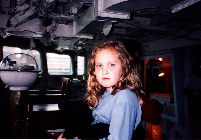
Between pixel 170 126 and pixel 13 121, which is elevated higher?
pixel 13 121

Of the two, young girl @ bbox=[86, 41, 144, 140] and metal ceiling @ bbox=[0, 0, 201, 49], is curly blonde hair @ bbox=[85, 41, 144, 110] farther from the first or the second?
metal ceiling @ bbox=[0, 0, 201, 49]

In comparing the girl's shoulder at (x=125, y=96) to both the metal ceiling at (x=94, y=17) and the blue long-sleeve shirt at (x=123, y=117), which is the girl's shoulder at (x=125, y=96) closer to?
the blue long-sleeve shirt at (x=123, y=117)

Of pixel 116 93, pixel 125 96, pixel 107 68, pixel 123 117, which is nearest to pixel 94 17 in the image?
pixel 107 68

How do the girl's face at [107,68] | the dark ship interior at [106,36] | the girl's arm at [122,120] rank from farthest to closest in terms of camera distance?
the dark ship interior at [106,36] → the girl's face at [107,68] → the girl's arm at [122,120]

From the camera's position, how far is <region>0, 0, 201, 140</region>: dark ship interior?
94.8 inches

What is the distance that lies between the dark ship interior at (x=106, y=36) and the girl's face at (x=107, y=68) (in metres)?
0.35

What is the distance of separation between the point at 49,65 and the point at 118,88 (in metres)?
6.18

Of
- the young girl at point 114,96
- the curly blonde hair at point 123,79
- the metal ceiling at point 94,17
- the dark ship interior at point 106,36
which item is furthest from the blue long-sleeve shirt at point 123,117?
the metal ceiling at point 94,17

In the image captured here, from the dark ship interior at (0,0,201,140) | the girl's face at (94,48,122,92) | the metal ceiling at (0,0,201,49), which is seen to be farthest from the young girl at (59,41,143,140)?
the metal ceiling at (0,0,201,49)

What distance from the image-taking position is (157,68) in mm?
5598

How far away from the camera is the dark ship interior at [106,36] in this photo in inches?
94.8

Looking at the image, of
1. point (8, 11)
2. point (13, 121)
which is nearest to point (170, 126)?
point (13, 121)

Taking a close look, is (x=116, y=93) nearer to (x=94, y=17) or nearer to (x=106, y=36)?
(x=94, y=17)

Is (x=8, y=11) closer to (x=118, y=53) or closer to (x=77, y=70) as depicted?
(x=118, y=53)
